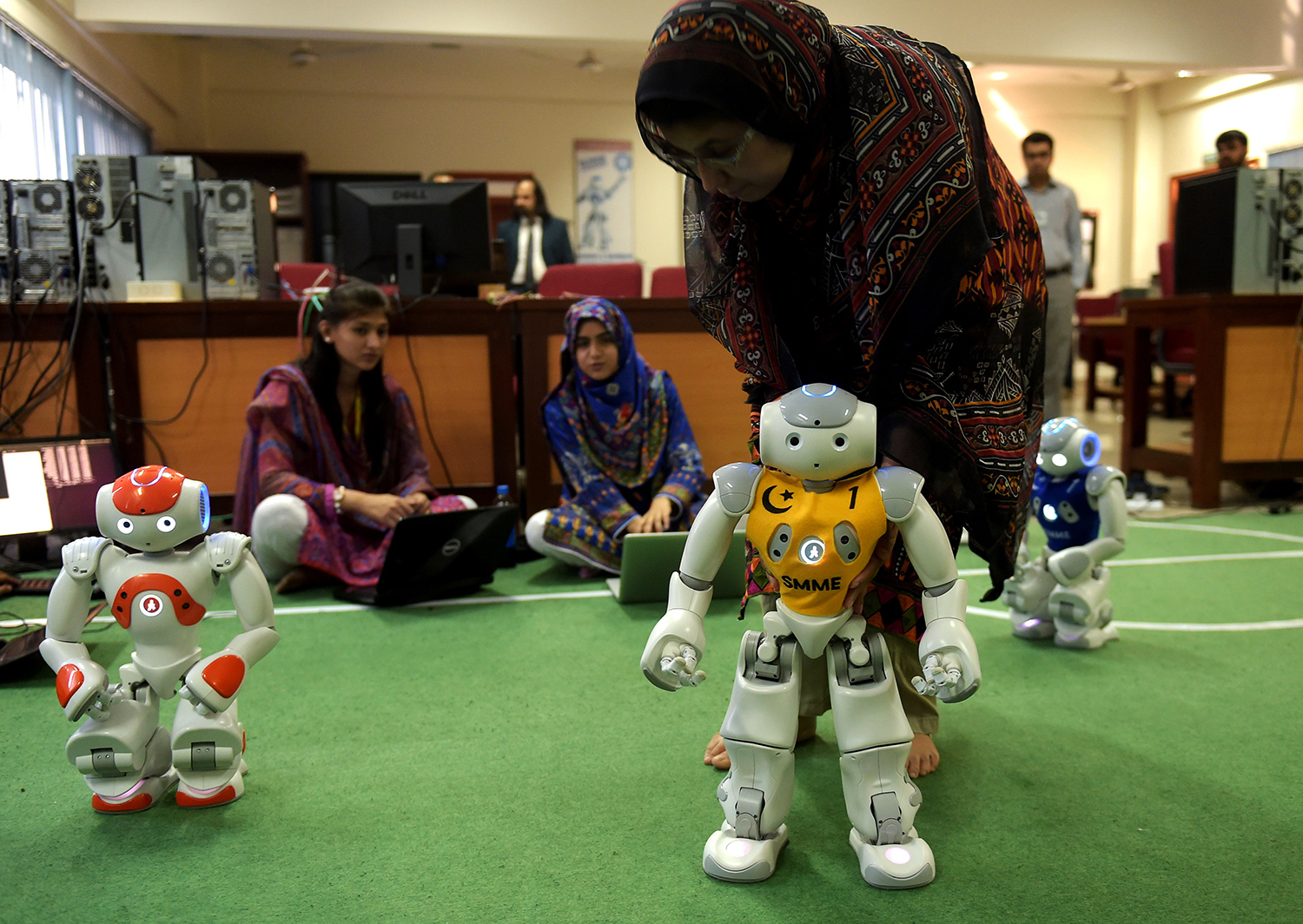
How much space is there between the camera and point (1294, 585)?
2750mm

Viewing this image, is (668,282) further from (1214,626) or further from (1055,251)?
(1214,626)

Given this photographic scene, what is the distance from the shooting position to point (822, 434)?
4.02ft

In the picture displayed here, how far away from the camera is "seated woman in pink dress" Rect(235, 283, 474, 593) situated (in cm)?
284

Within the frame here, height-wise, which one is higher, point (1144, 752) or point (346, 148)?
point (346, 148)

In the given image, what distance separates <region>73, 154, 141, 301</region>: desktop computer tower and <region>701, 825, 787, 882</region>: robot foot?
310 centimetres

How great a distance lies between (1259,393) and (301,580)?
152 inches

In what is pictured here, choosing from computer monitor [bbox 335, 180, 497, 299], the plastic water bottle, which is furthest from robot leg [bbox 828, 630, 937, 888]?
computer monitor [bbox 335, 180, 497, 299]

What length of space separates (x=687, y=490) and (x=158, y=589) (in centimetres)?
175

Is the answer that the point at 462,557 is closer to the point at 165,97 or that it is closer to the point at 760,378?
the point at 760,378

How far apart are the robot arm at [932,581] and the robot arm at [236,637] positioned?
1.00 metres

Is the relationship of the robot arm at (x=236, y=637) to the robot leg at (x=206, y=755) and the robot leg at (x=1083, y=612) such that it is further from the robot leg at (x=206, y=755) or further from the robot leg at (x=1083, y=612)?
the robot leg at (x=1083, y=612)

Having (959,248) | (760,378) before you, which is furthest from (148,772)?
(959,248)

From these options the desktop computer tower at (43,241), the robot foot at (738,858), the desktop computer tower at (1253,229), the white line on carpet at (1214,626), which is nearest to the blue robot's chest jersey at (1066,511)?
the white line on carpet at (1214,626)

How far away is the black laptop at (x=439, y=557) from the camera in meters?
2.69
